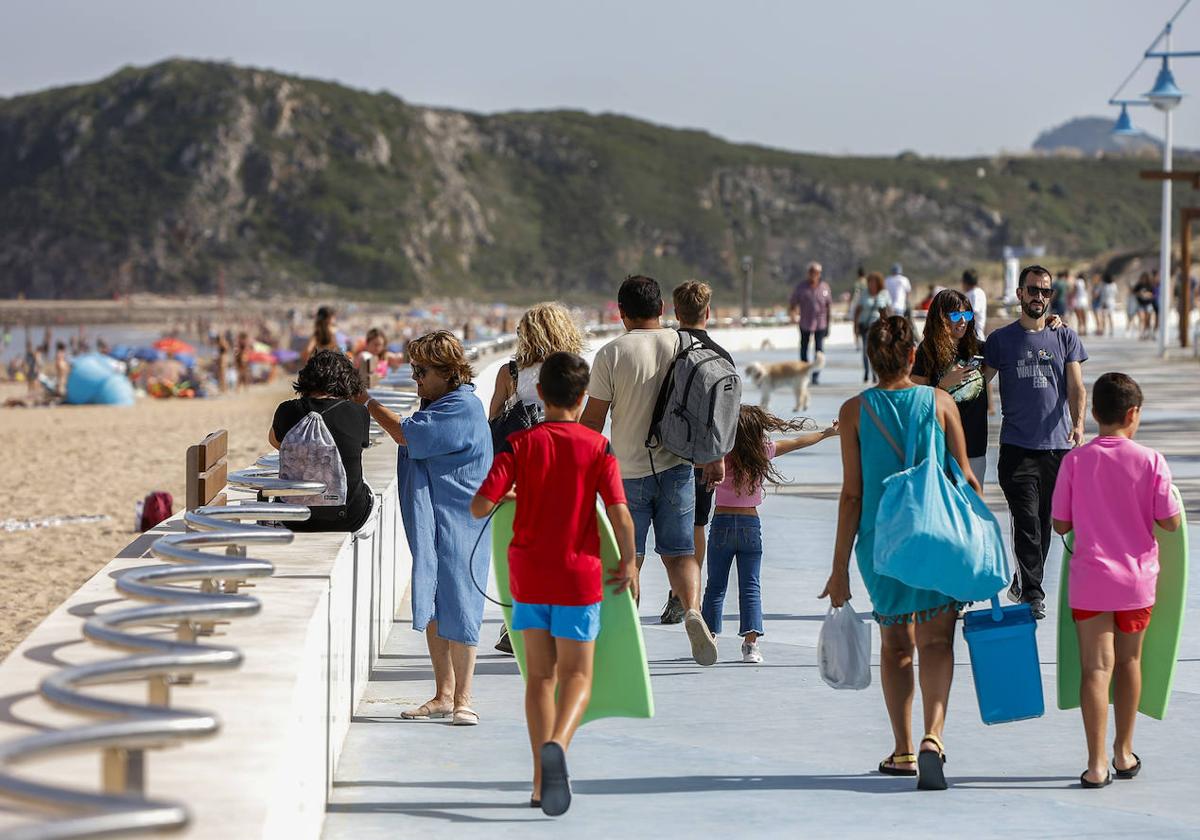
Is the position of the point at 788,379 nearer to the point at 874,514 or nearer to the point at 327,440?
the point at 327,440

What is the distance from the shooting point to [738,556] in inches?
301

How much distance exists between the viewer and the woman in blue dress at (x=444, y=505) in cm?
640

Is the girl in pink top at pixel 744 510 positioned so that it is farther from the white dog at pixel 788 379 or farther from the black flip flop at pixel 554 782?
the white dog at pixel 788 379

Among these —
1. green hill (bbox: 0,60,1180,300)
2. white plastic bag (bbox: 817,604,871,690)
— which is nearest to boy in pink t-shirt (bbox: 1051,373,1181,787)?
white plastic bag (bbox: 817,604,871,690)

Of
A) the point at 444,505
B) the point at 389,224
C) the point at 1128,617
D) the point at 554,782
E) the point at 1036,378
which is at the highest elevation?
the point at 389,224

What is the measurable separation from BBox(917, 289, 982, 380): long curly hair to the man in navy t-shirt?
24 centimetres

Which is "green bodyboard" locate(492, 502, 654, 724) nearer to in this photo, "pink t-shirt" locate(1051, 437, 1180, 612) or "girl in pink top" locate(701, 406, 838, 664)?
"pink t-shirt" locate(1051, 437, 1180, 612)

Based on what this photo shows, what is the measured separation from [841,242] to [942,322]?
18864 cm

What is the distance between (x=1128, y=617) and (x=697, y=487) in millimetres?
2518

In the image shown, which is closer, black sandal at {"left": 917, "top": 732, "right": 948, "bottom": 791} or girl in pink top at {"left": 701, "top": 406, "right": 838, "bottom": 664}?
black sandal at {"left": 917, "top": 732, "right": 948, "bottom": 791}

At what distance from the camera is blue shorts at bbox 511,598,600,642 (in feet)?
17.4

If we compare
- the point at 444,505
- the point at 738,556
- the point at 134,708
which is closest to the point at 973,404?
the point at 738,556

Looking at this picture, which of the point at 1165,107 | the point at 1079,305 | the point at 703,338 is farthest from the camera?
A: the point at 1079,305

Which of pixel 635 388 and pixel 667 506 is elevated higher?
pixel 635 388
